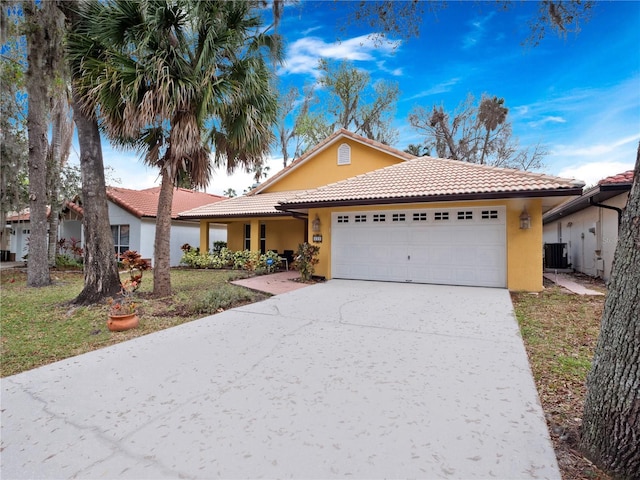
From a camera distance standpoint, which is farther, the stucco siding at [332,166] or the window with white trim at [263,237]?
the window with white trim at [263,237]

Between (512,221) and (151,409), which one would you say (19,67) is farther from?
(512,221)

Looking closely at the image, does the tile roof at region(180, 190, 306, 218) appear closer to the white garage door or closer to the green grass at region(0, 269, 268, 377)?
the white garage door

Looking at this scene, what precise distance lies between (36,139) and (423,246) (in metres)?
13.4

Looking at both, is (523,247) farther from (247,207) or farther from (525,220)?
(247,207)

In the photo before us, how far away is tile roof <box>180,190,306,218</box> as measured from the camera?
1608cm

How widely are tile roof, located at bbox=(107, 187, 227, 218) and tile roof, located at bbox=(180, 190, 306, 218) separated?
83.5 inches

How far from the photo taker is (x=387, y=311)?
713cm

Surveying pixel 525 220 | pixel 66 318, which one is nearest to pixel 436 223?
pixel 525 220

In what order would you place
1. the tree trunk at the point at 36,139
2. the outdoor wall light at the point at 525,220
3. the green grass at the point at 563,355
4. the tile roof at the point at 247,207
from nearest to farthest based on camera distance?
the green grass at the point at 563,355 → the outdoor wall light at the point at 525,220 → the tree trunk at the point at 36,139 → the tile roof at the point at 247,207

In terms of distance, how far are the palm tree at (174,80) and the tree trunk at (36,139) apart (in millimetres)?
2782

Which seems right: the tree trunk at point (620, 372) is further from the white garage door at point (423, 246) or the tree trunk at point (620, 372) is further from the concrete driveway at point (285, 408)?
the white garage door at point (423, 246)

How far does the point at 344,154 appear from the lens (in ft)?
55.9

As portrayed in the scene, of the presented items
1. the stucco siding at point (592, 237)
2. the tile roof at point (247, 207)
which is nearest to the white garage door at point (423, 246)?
the stucco siding at point (592, 237)

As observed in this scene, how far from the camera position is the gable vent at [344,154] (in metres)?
17.0
